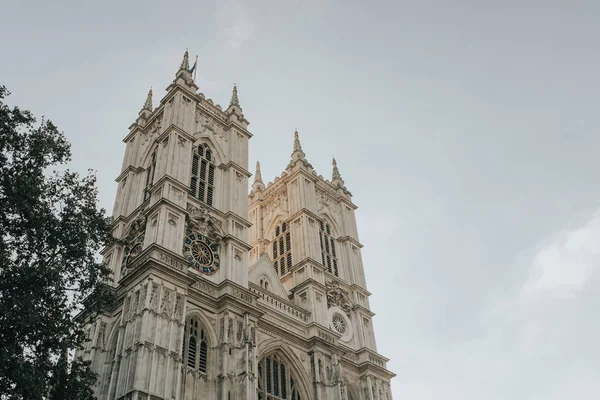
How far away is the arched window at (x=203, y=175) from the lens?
39281mm

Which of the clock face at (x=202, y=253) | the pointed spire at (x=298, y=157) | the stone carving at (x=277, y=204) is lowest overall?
the clock face at (x=202, y=253)

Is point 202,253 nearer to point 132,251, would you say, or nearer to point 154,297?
point 132,251

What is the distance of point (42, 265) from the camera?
19797 mm

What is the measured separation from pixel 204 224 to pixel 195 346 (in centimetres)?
859

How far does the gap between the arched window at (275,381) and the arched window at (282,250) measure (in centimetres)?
1010

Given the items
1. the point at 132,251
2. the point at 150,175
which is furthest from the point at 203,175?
the point at 132,251

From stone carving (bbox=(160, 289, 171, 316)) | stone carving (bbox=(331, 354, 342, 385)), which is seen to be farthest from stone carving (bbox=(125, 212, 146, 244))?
stone carving (bbox=(331, 354, 342, 385))

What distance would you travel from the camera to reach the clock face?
34.8m

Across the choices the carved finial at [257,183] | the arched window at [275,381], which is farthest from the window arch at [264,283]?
the carved finial at [257,183]

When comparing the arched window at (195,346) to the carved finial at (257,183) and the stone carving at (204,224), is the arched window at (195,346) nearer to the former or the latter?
the stone carving at (204,224)

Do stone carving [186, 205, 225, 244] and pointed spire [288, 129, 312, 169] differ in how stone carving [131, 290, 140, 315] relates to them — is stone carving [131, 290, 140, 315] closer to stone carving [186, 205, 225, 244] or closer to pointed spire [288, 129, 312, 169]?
stone carving [186, 205, 225, 244]

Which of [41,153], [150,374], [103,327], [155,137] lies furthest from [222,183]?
[41,153]

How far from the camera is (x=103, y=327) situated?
32.8 m

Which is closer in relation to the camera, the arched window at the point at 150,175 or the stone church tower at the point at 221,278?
the stone church tower at the point at 221,278
